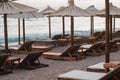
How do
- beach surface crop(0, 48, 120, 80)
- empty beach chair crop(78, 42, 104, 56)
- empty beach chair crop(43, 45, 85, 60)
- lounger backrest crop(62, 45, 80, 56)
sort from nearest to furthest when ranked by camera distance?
1. beach surface crop(0, 48, 120, 80)
2. lounger backrest crop(62, 45, 80, 56)
3. empty beach chair crop(43, 45, 85, 60)
4. empty beach chair crop(78, 42, 104, 56)

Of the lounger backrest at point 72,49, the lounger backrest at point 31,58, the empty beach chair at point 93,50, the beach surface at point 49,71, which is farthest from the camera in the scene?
the empty beach chair at point 93,50

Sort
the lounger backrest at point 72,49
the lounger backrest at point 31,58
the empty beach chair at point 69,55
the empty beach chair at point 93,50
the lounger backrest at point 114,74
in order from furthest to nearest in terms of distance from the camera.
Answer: the empty beach chair at point 93,50
the empty beach chair at point 69,55
the lounger backrest at point 72,49
the lounger backrest at point 31,58
the lounger backrest at point 114,74

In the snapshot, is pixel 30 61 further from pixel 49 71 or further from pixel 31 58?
pixel 49 71

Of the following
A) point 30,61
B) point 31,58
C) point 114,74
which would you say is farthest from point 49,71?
point 114,74

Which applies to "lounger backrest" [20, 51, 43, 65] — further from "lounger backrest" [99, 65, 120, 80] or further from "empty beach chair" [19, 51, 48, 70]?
"lounger backrest" [99, 65, 120, 80]

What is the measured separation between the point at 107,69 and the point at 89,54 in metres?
5.12

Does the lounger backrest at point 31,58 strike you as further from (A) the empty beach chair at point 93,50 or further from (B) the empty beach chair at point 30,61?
(A) the empty beach chair at point 93,50

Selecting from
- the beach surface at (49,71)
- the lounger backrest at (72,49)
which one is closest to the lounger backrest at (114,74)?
the beach surface at (49,71)

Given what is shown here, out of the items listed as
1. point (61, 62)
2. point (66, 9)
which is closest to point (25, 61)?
point (61, 62)

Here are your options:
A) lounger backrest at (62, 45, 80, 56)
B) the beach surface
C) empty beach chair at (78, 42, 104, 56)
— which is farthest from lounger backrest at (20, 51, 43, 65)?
empty beach chair at (78, 42, 104, 56)

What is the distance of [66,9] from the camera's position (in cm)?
1145

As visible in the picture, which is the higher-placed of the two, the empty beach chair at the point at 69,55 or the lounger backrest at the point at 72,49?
the lounger backrest at the point at 72,49

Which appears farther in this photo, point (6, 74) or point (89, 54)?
point (89, 54)

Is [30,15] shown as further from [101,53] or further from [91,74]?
[91,74]
